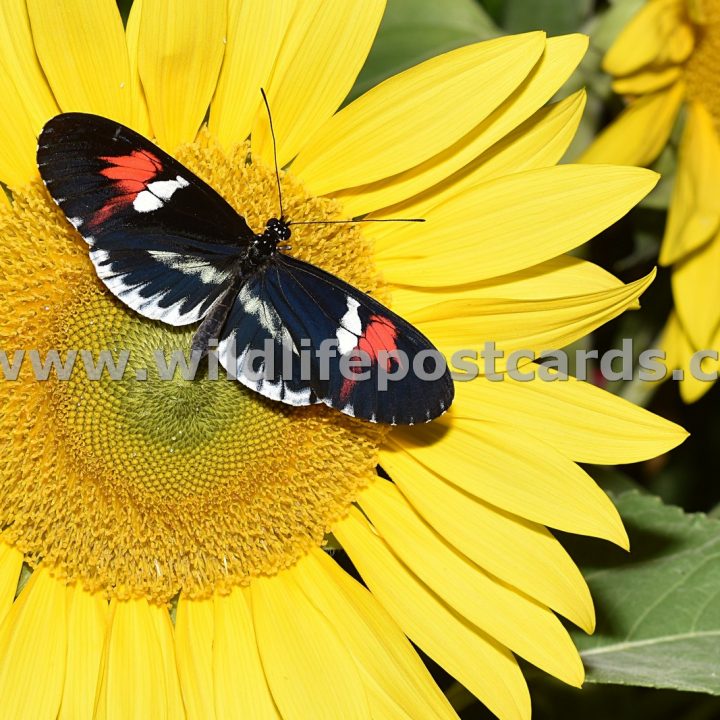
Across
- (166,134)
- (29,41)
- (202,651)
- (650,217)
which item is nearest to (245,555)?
(202,651)

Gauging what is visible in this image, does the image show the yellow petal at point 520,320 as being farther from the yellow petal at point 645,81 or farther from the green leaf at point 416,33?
the green leaf at point 416,33

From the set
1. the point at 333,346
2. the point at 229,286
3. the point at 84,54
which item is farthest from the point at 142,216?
the point at 333,346

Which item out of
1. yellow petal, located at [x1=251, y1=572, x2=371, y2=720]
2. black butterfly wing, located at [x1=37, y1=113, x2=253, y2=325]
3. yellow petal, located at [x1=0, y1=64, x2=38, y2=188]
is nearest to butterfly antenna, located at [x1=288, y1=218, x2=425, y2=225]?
black butterfly wing, located at [x1=37, y1=113, x2=253, y2=325]

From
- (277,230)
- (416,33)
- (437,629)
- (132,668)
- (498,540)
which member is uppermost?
(416,33)

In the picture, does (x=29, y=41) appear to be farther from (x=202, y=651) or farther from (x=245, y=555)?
(x=202, y=651)

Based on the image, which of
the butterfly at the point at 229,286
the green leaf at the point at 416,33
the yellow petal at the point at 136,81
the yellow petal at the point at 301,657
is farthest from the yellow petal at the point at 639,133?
the yellow petal at the point at 301,657

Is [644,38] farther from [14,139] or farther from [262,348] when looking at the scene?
[14,139]

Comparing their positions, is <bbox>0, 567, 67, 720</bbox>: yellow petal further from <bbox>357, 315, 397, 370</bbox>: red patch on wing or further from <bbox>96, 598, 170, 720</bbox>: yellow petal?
<bbox>357, 315, 397, 370</bbox>: red patch on wing
